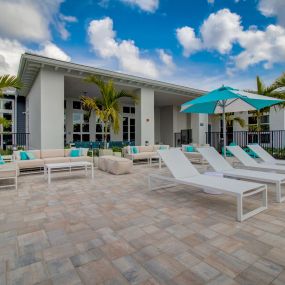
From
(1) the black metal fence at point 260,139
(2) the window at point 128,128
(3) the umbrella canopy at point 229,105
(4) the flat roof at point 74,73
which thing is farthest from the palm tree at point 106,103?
(1) the black metal fence at point 260,139

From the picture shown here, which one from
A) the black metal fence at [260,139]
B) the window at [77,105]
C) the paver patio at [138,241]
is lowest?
the paver patio at [138,241]

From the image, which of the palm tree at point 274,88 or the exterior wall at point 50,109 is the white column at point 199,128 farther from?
the exterior wall at point 50,109

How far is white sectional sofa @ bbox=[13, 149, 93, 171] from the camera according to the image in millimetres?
6921

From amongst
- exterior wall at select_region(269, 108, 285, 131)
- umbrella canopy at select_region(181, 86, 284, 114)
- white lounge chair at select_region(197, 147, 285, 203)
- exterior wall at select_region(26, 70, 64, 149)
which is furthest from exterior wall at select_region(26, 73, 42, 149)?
exterior wall at select_region(269, 108, 285, 131)

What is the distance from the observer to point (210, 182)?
3.84 meters

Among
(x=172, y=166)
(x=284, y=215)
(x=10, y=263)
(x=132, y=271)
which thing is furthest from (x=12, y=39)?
(x=284, y=215)

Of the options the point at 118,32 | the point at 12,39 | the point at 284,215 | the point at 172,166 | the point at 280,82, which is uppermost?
the point at 118,32

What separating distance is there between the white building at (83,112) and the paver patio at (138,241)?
5574 millimetres

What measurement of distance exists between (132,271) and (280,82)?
11400 mm

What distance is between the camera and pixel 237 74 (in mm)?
16797

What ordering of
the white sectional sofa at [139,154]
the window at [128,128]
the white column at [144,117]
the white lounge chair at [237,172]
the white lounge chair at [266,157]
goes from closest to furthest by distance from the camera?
the white lounge chair at [237,172] → the white lounge chair at [266,157] → the white sectional sofa at [139,154] → the white column at [144,117] → the window at [128,128]

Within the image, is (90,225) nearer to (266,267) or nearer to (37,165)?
(266,267)

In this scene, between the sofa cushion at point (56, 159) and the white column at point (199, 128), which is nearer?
the sofa cushion at point (56, 159)

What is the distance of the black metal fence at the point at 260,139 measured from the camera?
1153cm
